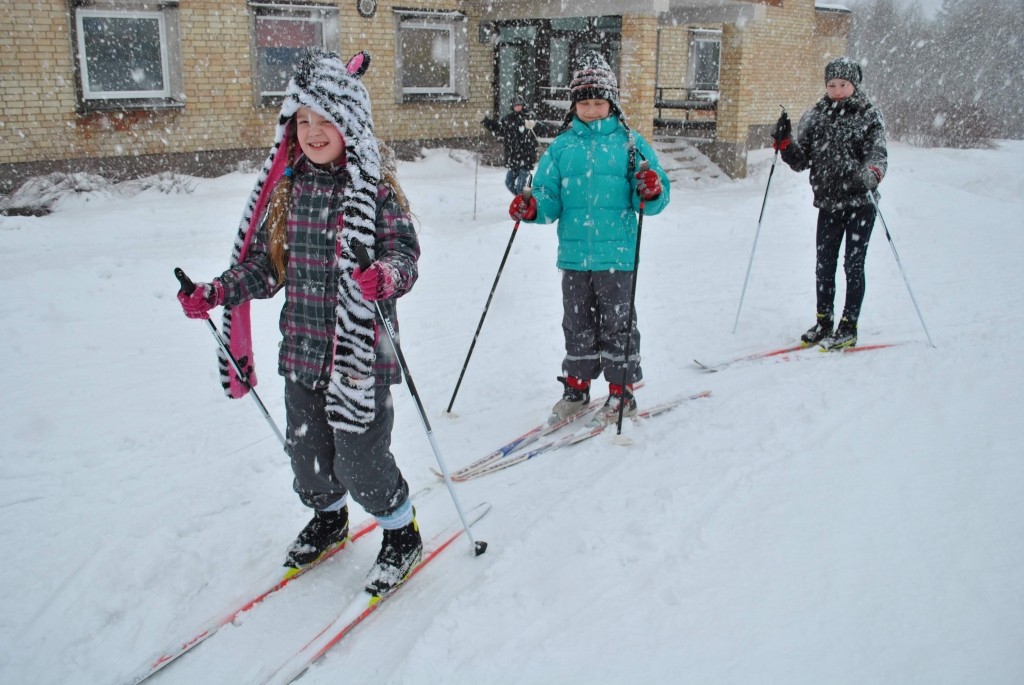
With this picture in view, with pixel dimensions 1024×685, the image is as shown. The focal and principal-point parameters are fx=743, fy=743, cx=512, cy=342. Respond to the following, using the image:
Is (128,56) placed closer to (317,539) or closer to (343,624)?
(317,539)

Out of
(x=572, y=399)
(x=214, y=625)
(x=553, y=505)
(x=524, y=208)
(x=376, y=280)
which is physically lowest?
(x=214, y=625)

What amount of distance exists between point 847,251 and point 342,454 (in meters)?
4.19

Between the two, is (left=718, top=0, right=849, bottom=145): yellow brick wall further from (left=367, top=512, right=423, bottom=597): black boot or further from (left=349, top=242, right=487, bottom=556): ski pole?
(left=367, top=512, right=423, bottom=597): black boot

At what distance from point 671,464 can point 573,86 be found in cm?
198

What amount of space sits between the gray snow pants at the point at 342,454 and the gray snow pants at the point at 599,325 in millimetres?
1648

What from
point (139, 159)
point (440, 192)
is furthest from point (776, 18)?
point (139, 159)

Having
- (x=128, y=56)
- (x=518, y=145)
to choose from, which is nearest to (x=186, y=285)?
(x=518, y=145)

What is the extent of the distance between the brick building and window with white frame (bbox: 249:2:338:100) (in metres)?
0.02

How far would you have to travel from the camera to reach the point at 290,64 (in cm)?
1244

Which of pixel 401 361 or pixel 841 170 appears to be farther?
pixel 841 170

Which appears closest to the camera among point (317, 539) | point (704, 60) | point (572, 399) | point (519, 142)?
point (317, 539)

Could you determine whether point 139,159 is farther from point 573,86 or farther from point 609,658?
point 609,658

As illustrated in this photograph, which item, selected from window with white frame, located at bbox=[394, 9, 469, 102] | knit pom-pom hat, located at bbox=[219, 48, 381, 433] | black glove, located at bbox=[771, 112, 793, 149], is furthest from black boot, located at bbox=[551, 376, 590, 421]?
window with white frame, located at bbox=[394, 9, 469, 102]

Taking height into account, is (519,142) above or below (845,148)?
above
